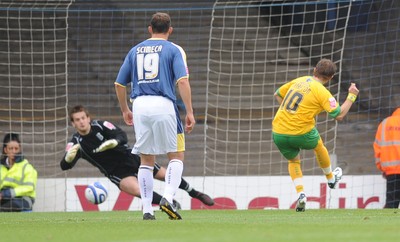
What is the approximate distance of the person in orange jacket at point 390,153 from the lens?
15805 mm

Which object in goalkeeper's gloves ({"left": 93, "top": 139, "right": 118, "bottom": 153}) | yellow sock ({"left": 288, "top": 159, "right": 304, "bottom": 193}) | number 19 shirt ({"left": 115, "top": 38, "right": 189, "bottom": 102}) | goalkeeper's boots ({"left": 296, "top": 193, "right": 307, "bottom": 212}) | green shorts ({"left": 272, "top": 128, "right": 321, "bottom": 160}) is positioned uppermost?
number 19 shirt ({"left": 115, "top": 38, "right": 189, "bottom": 102})

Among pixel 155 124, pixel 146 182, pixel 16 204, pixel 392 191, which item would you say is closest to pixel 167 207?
pixel 146 182

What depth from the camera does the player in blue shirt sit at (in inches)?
391

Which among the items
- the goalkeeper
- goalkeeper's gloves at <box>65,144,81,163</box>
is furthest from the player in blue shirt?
the goalkeeper

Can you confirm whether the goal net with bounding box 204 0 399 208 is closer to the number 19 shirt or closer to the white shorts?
the white shorts

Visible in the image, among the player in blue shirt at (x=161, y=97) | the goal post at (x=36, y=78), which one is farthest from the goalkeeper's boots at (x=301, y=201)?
the goal post at (x=36, y=78)

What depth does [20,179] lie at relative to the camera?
16.6 m

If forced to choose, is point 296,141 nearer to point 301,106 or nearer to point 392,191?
point 301,106

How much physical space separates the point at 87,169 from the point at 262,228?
10.0 metres

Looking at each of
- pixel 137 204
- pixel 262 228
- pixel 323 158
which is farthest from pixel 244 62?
pixel 262 228

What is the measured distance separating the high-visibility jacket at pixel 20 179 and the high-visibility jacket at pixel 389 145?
5.13 metres

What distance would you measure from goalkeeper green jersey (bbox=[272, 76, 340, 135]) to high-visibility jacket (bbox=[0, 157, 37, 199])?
16.4 ft

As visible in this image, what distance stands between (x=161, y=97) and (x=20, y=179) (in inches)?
281

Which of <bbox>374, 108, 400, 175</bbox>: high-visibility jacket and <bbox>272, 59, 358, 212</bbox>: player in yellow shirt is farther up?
<bbox>272, 59, 358, 212</bbox>: player in yellow shirt
